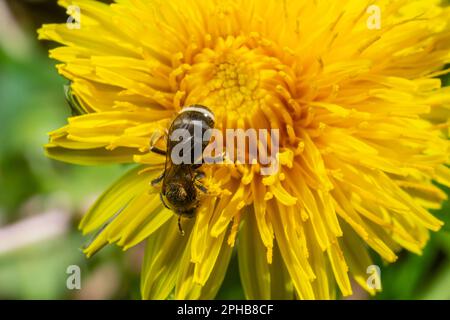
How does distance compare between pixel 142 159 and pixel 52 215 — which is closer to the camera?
pixel 142 159

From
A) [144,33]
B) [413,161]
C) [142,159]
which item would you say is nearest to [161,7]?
[144,33]

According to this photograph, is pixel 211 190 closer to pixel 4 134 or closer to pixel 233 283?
pixel 233 283

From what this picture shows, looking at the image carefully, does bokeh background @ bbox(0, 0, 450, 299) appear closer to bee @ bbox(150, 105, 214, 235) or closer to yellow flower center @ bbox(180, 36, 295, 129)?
bee @ bbox(150, 105, 214, 235)

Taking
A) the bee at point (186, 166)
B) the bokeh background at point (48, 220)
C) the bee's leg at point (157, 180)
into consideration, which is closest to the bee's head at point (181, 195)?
the bee at point (186, 166)

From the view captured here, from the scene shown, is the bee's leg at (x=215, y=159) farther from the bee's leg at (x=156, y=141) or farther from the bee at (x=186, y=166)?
the bee's leg at (x=156, y=141)

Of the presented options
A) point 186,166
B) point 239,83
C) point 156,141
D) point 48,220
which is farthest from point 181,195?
point 48,220

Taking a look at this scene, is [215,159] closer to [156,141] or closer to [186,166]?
[186,166]
